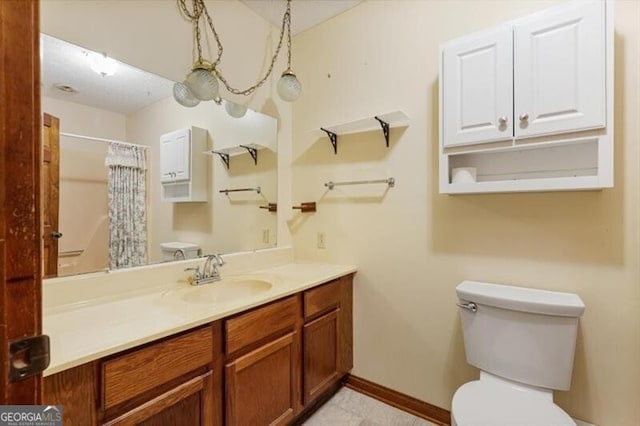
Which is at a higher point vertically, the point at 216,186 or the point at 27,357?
the point at 216,186

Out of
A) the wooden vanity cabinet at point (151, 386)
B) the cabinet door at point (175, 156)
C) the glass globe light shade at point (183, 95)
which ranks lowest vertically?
the wooden vanity cabinet at point (151, 386)

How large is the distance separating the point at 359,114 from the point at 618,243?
4.95ft

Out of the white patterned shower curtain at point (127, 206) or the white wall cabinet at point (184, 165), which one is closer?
the white patterned shower curtain at point (127, 206)

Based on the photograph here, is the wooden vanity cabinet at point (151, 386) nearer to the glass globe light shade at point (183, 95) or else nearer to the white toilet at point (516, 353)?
the white toilet at point (516, 353)

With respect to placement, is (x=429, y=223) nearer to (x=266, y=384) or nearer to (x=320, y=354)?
(x=320, y=354)

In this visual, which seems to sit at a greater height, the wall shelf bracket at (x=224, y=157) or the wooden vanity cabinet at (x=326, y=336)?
the wall shelf bracket at (x=224, y=157)

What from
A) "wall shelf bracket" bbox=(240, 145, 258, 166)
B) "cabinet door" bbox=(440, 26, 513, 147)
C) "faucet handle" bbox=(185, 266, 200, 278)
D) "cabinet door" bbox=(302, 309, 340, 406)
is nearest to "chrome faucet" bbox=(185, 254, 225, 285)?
"faucet handle" bbox=(185, 266, 200, 278)

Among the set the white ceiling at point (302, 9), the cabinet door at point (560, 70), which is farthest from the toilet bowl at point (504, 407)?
the white ceiling at point (302, 9)

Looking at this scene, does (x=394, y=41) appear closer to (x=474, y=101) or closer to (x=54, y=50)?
(x=474, y=101)

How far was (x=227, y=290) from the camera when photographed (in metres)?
Answer: 1.69

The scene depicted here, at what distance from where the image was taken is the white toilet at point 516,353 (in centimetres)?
116

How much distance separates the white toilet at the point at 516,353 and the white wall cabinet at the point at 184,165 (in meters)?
1.58

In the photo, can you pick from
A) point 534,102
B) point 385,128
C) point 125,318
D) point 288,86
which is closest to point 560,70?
point 534,102

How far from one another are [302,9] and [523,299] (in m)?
2.20
